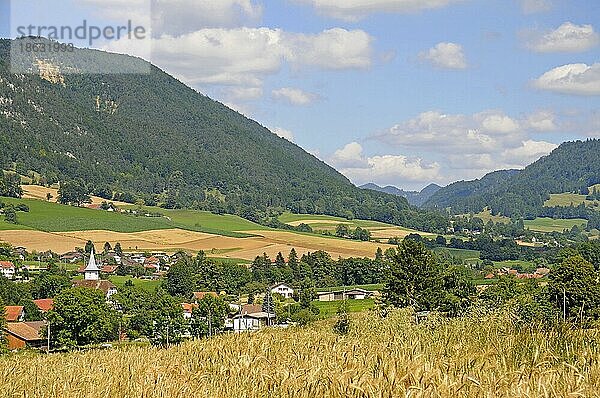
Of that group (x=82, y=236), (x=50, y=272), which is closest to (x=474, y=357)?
(x=50, y=272)

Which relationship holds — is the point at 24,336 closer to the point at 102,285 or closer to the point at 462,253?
the point at 102,285

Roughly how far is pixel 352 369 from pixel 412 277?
38245 mm

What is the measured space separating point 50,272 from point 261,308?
1290 inches

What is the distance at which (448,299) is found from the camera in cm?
4428

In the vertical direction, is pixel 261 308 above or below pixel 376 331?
below

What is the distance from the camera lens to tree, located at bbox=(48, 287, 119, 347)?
43.8 meters

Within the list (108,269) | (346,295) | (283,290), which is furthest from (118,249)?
(346,295)

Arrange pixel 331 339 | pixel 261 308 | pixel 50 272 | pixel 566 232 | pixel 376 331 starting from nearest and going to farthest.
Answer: pixel 331 339 < pixel 376 331 < pixel 261 308 < pixel 50 272 < pixel 566 232

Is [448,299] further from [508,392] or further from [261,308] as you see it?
[508,392]

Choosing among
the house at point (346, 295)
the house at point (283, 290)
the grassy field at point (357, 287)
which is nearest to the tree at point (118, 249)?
the house at point (283, 290)

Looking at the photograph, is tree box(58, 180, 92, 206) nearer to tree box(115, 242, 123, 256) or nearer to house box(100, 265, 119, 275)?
tree box(115, 242, 123, 256)

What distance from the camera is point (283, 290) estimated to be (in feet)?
252

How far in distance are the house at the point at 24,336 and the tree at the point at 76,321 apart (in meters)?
1.33

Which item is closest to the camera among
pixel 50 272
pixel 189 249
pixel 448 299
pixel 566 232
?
pixel 448 299
